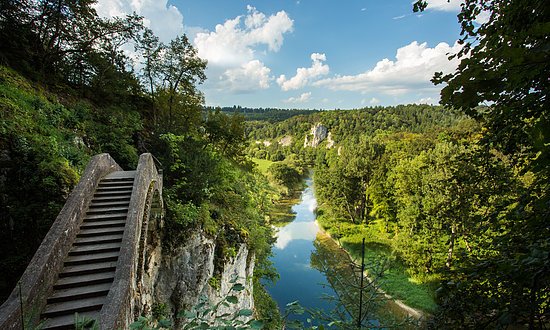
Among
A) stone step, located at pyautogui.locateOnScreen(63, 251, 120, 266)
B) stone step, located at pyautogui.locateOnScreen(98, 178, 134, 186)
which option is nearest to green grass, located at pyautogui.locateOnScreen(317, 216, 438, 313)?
stone step, located at pyautogui.locateOnScreen(63, 251, 120, 266)

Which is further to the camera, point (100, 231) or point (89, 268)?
point (100, 231)

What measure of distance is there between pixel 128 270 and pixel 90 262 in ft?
3.28

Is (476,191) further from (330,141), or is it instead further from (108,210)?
(330,141)

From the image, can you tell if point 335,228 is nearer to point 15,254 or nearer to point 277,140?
point 15,254

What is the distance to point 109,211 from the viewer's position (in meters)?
7.16

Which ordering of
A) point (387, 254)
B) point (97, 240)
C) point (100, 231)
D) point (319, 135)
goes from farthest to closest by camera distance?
point (319, 135)
point (387, 254)
point (100, 231)
point (97, 240)

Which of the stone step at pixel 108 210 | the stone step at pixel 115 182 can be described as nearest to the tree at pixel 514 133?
the stone step at pixel 108 210

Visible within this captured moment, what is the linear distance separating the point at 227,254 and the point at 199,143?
225 inches

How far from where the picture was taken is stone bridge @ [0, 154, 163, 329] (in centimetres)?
463

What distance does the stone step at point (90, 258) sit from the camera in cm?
577

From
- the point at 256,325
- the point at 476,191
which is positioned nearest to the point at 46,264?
the point at 256,325

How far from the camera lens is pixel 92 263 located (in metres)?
5.88

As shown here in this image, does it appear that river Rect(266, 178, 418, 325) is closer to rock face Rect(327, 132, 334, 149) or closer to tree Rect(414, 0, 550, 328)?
tree Rect(414, 0, 550, 328)

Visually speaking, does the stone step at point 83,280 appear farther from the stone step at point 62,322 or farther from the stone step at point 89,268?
the stone step at point 62,322
